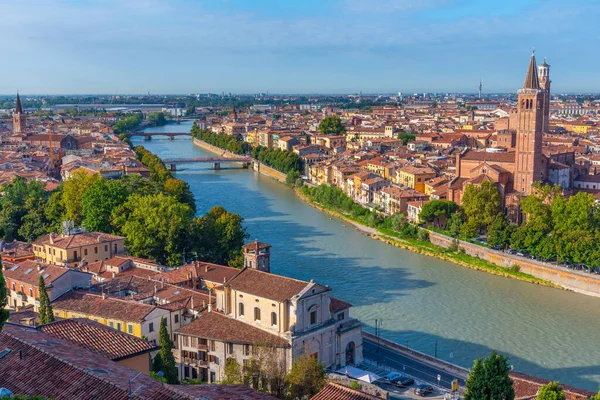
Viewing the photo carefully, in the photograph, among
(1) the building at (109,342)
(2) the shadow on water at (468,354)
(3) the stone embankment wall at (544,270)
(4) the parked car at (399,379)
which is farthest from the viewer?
(3) the stone embankment wall at (544,270)

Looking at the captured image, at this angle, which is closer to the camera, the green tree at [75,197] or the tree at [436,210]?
the green tree at [75,197]

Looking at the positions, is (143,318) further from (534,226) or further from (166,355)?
(534,226)

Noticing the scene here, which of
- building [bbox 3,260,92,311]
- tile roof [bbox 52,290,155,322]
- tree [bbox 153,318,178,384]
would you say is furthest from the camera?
building [bbox 3,260,92,311]

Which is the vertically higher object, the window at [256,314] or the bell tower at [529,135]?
the bell tower at [529,135]

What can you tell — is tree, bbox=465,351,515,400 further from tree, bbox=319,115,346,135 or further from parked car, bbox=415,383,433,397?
tree, bbox=319,115,346,135

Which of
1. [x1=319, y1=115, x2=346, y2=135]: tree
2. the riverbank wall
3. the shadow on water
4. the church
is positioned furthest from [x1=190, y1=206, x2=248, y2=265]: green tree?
[x1=319, y1=115, x2=346, y2=135]: tree

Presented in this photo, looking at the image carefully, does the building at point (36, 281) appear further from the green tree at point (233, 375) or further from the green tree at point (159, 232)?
the green tree at point (233, 375)

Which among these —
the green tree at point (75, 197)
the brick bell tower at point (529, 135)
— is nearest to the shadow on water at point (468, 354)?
the green tree at point (75, 197)

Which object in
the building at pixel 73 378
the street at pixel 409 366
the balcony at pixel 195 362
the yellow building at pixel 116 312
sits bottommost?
the street at pixel 409 366
